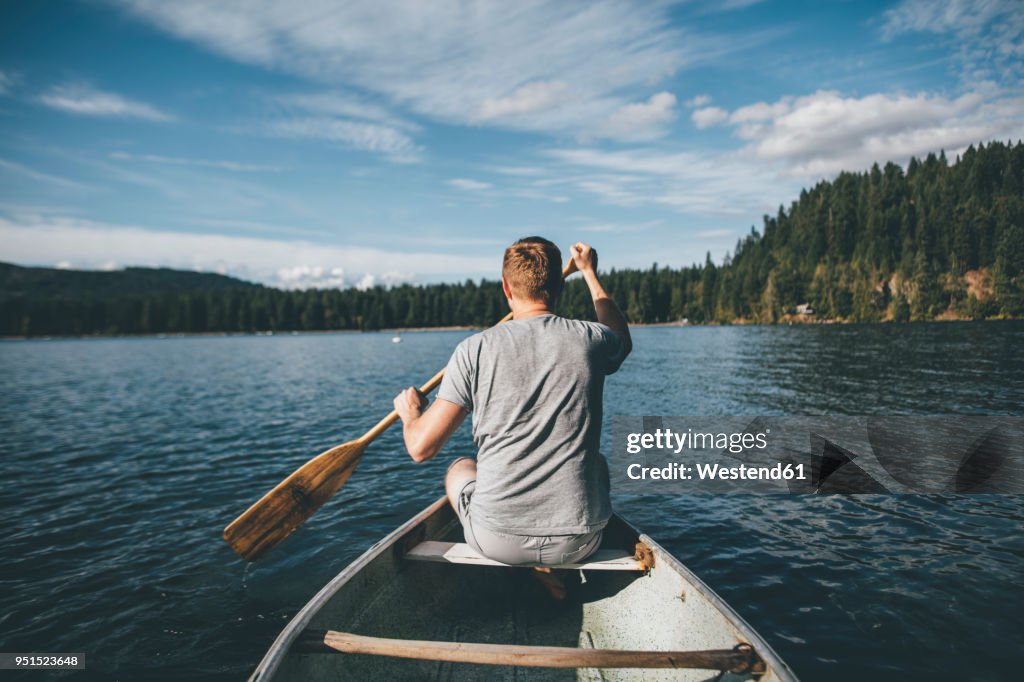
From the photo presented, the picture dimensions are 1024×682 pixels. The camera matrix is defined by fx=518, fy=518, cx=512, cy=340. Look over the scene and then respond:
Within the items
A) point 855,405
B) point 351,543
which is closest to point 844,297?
point 855,405

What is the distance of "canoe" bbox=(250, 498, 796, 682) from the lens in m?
3.24

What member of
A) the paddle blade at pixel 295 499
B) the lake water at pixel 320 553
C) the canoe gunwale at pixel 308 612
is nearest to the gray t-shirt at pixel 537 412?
the canoe gunwale at pixel 308 612

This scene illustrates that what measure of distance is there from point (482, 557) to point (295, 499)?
110 inches

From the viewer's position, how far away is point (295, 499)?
236 inches

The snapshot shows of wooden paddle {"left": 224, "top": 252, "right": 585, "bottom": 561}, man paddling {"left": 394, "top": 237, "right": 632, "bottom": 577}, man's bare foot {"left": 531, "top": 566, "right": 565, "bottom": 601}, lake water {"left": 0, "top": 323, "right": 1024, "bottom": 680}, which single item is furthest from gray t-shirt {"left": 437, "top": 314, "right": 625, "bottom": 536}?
lake water {"left": 0, "top": 323, "right": 1024, "bottom": 680}

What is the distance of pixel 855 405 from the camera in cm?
2050

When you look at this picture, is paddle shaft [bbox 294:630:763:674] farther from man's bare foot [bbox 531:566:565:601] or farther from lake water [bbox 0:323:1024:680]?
lake water [bbox 0:323:1024:680]

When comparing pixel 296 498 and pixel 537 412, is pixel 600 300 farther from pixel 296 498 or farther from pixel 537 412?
pixel 296 498

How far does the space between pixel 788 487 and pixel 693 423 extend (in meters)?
7.93

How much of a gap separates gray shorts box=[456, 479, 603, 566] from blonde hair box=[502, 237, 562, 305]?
1728mm

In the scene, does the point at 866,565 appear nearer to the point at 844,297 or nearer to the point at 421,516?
the point at 421,516

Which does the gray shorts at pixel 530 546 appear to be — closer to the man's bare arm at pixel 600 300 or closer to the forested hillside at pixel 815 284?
the man's bare arm at pixel 600 300

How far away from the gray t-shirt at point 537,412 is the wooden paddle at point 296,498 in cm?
226
